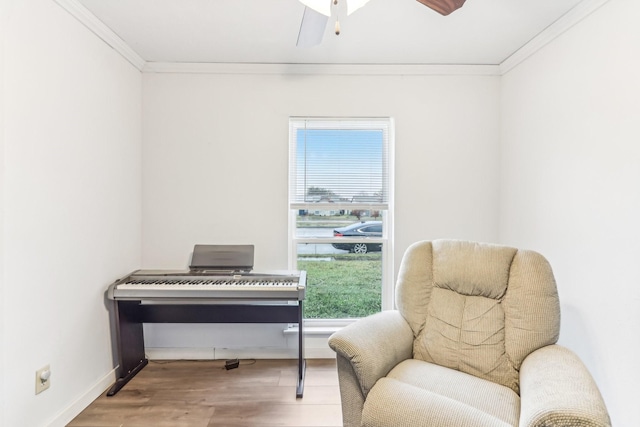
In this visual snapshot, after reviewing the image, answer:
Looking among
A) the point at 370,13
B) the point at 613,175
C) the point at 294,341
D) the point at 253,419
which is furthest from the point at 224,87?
the point at 613,175

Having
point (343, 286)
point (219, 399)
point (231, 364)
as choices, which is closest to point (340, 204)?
point (343, 286)

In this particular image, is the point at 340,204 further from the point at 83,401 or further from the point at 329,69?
the point at 83,401

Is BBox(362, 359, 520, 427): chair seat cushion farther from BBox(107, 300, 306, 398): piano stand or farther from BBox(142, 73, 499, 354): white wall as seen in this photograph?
BBox(142, 73, 499, 354): white wall

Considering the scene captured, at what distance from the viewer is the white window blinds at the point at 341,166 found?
2.62m

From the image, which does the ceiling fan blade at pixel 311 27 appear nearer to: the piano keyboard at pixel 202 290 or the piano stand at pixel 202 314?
the piano keyboard at pixel 202 290

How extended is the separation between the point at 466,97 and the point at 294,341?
7.99 ft

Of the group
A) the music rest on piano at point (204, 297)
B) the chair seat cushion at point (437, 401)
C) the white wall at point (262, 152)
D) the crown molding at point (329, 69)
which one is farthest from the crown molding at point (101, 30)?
the chair seat cushion at point (437, 401)

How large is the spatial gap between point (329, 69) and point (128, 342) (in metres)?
2.55

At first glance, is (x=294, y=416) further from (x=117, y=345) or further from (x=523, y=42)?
(x=523, y=42)

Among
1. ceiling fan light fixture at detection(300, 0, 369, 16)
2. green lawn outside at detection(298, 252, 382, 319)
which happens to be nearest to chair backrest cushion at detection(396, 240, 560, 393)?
green lawn outside at detection(298, 252, 382, 319)

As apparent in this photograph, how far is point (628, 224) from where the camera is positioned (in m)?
1.50

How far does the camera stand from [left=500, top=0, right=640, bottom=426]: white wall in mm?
1501

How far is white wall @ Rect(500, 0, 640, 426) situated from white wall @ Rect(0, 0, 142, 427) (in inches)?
115

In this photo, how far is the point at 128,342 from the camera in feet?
7.34
